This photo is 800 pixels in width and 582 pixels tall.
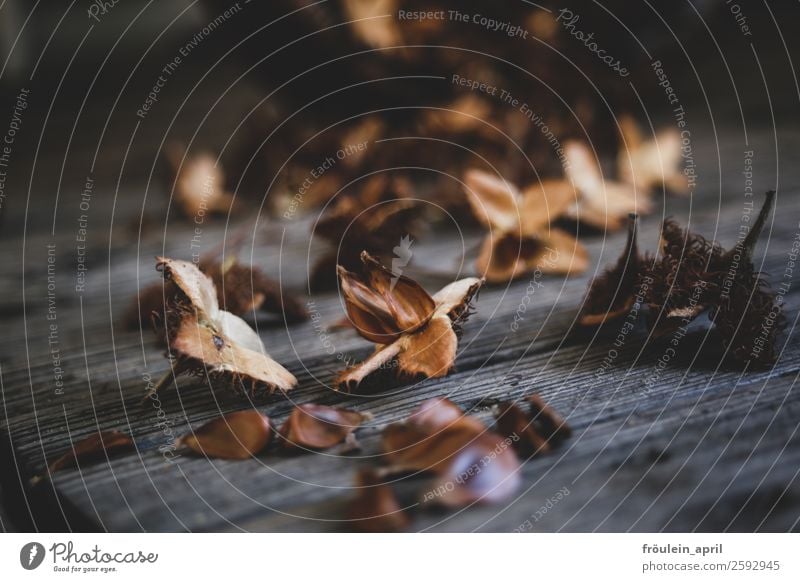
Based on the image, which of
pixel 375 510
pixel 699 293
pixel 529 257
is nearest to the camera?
pixel 375 510

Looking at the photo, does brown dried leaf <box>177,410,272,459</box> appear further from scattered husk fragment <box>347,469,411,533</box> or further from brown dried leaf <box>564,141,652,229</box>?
brown dried leaf <box>564,141,652,229</box>

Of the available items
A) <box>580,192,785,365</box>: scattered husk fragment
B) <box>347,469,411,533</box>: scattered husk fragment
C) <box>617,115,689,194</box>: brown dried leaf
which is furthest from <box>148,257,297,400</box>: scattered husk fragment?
<box>617,115,689,194</box>: brown dried leaf

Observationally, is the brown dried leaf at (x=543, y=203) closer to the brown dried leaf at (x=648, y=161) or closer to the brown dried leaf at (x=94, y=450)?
the brown dried leaf at (x=648, y=161)

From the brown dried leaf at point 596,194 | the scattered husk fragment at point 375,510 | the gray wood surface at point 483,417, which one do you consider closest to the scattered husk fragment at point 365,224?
the gray wood surface at point 483,417

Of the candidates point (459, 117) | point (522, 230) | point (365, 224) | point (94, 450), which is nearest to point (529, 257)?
point (522, 230)

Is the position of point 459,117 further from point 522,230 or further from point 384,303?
point 384,303

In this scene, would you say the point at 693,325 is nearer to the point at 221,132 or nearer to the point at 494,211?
the point at 494,211
